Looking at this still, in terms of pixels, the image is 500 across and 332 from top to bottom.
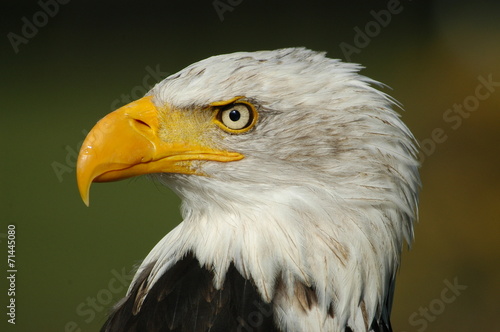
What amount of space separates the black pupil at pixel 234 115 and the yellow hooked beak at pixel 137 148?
12 centimetres

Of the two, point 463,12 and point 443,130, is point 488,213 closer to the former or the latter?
point 443,130

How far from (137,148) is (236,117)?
341mm

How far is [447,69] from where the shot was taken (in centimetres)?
607

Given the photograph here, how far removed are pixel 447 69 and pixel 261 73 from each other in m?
4.43

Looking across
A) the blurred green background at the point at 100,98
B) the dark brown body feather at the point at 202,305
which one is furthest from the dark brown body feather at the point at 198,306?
the blurred green background at the point at 100,98

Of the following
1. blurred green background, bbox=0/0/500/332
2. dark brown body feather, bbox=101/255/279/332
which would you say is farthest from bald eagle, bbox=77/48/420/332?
blurred green background, bbox=0/0/500/332

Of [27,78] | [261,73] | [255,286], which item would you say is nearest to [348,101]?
[261,73]

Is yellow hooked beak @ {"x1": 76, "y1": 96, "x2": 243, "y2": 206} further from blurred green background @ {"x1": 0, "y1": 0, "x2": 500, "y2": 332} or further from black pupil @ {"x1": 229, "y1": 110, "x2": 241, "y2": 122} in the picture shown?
blurred green background @ {"x1": 0, "y1": 0, "x2": 500, "y2": 332}

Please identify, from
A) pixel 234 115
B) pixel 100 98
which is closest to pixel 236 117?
pixel 234 115

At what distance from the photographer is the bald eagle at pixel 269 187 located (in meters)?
1.99

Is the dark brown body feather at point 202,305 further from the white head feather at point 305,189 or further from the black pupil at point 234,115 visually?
the black pupil at point 234,115

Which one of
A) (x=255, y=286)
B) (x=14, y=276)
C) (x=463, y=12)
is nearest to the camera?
(x=255, y=286)

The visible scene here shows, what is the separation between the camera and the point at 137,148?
204 cm

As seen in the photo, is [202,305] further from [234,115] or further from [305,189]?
[234,115]
